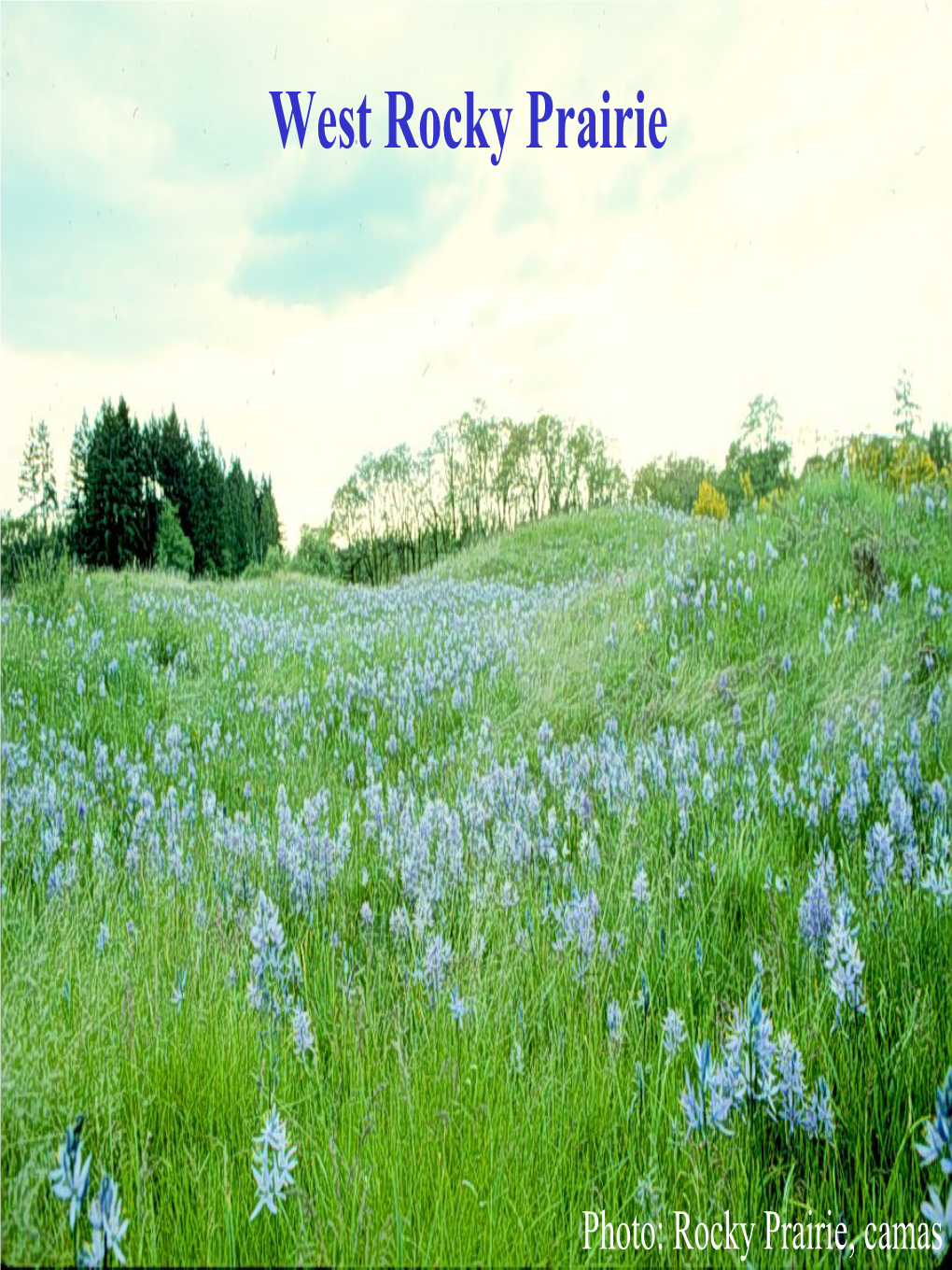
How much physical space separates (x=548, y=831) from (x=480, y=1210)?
183 cm

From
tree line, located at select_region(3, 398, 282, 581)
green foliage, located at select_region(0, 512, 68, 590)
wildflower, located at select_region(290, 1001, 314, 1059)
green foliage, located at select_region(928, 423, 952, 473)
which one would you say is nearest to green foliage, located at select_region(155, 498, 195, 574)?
tree line, located at select_region(3, 398, 282, 581)

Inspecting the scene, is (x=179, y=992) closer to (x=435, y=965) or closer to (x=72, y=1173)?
(x=435, y=965)

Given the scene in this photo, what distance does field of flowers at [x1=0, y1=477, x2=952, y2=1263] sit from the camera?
1574 millimetres

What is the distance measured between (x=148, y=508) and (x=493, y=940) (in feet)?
38.4

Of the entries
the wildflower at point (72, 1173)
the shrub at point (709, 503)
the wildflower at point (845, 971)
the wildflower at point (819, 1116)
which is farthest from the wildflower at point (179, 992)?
the shrub at point (709, 503)

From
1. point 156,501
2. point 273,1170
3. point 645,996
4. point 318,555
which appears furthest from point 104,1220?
point 318,555

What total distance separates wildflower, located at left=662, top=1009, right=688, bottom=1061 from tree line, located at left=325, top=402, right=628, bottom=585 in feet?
40.5

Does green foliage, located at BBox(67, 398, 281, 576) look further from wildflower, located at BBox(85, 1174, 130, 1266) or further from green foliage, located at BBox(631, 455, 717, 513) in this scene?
green foliage, located at BBox(631, 455, 717, 513)

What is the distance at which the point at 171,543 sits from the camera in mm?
13609

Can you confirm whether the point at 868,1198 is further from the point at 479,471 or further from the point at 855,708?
the point at 479,471

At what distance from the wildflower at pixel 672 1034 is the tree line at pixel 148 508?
5384 mm

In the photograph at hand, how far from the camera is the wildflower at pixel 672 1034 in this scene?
192 cm

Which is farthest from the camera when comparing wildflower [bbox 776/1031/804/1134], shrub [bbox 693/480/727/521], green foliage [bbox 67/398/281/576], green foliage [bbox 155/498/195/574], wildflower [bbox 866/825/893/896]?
shrub [bbox 693/480/727/521]

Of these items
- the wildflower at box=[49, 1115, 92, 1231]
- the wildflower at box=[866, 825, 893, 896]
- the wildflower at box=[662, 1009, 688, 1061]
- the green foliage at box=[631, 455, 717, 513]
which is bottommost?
the wildflower at box=[662, 1009, 688, 1061]
